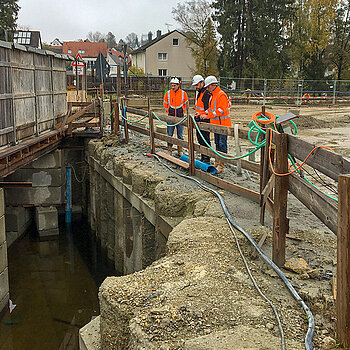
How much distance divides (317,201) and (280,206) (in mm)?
814

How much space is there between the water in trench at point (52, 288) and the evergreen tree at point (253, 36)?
2736 centimetres

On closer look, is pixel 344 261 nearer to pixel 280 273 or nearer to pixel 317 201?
pixel 317 201

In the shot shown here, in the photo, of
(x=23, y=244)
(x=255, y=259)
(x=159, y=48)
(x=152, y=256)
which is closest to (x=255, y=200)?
(x=255, y=259)

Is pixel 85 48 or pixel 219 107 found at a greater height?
pixel 85 48

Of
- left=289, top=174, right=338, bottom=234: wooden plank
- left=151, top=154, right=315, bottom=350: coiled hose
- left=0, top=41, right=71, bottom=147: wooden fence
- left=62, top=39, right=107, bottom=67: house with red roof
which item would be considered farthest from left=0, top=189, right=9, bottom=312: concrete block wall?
left=62, top=39, right=107, bottom=67: house with red roof

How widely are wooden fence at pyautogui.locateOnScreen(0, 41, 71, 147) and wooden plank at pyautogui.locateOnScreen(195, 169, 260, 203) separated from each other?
399cm

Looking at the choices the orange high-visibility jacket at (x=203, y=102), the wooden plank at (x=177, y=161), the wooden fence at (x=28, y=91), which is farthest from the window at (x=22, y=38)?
the orange high-visibility jacket at (x=203, y=102)

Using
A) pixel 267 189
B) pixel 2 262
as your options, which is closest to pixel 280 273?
pixel 267 189

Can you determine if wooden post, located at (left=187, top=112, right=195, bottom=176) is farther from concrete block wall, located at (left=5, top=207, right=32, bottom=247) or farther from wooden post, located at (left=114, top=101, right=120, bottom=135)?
concrete block wall, located at (left=5, top=207, right=32, bottom=247)

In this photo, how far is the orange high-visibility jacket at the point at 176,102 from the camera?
11719 mm

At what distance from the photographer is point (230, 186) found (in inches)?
304

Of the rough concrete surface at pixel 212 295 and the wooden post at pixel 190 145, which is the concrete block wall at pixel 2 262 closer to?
the wooden post at pixel 190 145

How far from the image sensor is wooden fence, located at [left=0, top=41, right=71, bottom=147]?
914cm

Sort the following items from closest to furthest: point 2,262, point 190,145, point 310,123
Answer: point 2,262
point 190,145
point 310,123
